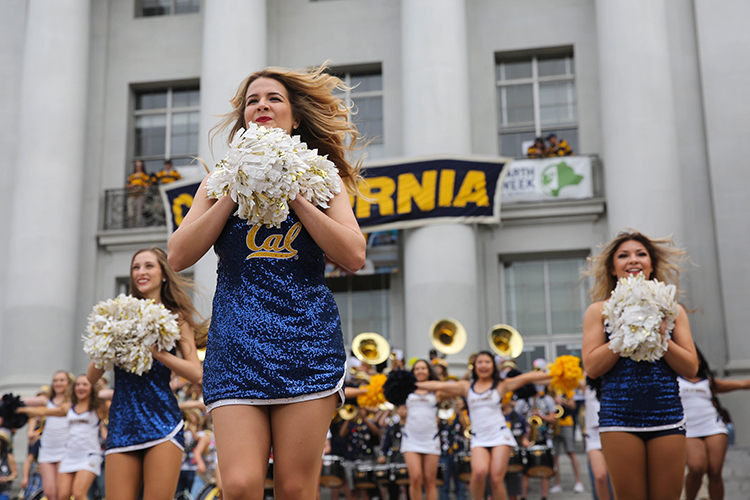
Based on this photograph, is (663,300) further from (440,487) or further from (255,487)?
(440,487)

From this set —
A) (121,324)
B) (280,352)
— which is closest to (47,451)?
(121,324)

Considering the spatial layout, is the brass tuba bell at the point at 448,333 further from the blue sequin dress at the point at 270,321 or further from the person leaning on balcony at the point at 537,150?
the blue sequin dress at the point at 270,321

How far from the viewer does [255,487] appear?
2.67 meters

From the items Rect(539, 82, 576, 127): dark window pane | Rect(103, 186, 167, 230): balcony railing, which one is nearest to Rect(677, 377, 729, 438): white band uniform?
Rect(539, 82, 576, 127): dark window pane

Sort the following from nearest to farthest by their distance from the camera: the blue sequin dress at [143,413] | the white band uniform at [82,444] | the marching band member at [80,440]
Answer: the blue sequin dress at [143,413]
the marching band member at [80,440]
the white band uniform at [82,444]

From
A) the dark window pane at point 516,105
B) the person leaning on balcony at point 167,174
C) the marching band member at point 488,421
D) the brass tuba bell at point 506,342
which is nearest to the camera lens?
the marching band member at point 488,421

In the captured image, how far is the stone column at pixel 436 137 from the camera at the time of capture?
55.5 feet

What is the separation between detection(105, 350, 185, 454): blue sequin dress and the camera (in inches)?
190

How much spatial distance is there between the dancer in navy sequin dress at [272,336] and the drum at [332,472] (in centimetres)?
901

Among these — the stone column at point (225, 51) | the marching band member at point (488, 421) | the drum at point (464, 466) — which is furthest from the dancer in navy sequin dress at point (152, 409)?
the stone column at point (225, 51)

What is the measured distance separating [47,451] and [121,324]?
6032mm

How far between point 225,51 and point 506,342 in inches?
382

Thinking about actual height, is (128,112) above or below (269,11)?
below

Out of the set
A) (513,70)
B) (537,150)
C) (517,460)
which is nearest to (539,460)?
(517,460)
